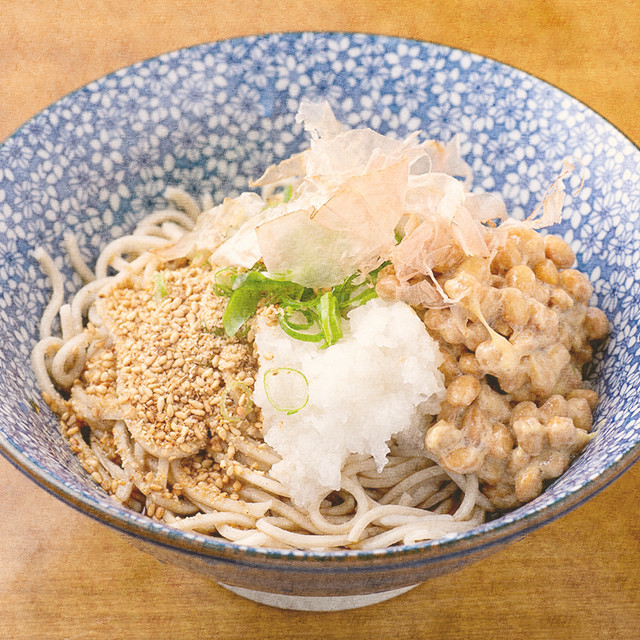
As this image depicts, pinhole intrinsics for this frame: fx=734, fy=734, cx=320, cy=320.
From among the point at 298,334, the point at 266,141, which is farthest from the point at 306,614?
the point at 266,141

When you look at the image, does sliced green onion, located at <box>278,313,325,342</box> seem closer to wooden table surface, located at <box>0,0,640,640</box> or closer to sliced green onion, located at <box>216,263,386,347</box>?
sliced green onion, located at <box>216,263,386,347</box>

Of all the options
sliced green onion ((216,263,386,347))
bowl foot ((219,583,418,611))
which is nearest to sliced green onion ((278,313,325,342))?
sliced green onion ((216,263,386,347))

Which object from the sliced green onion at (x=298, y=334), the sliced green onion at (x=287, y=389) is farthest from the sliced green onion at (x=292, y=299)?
the sliced green onion at (x=287, y=389)

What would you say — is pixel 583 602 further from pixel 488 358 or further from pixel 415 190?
pixel 415 190

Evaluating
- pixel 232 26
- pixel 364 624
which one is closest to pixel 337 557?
pixel 364 624

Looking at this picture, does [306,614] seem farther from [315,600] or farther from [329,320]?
[329,320]

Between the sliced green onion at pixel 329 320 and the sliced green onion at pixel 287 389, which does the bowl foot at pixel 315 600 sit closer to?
the sliced green onion at pixel 287 389
